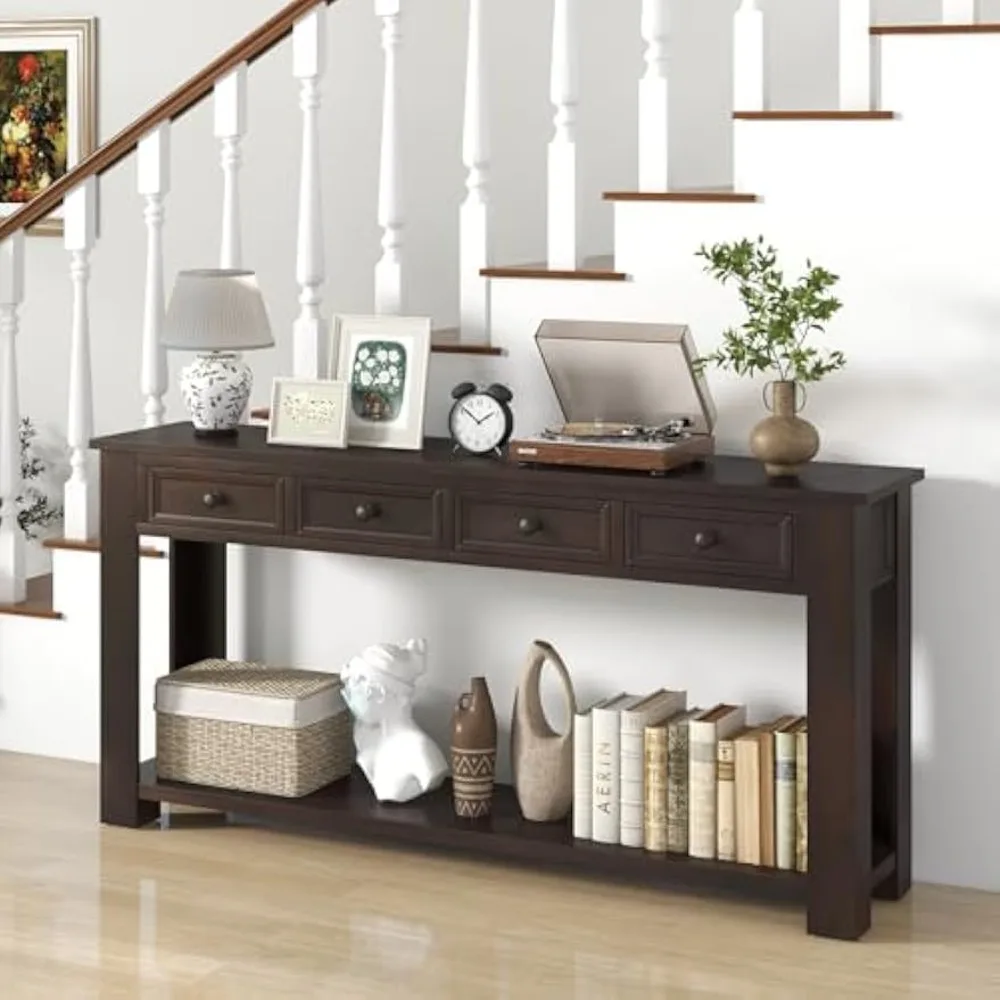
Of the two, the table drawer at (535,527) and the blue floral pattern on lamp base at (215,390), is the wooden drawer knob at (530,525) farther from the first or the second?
the blue floral pattern on lamp base at (215,390)

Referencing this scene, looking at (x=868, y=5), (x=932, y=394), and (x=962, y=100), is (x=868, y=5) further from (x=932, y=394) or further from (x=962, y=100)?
(x=932, y=394)

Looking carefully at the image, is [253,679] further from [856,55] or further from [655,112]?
[856,55]

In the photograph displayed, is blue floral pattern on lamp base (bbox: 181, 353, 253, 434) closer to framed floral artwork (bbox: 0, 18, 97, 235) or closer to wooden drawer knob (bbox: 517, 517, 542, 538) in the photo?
wooden drawer knob (bbox: 517, 517, 542, 538)

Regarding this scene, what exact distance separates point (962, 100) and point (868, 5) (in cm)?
29

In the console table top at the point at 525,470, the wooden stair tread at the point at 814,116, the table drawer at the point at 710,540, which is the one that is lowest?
the table drawer at the point at 710,540

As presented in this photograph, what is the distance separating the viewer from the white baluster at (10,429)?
5.29 meters

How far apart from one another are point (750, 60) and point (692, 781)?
1.44 metres

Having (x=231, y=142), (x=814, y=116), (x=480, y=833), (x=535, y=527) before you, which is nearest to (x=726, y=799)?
(x=480, y=833)

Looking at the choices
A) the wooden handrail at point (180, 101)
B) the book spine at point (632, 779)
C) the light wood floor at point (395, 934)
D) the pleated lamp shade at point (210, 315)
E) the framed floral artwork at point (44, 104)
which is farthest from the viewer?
the framed floral artwork at point (44, 104)

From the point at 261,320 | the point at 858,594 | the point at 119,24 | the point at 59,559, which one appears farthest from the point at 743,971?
the point at 119,24

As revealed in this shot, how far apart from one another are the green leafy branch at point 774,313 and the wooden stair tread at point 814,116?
24cm

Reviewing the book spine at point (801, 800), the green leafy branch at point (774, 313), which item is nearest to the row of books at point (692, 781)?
the book spine at point (801, 800)

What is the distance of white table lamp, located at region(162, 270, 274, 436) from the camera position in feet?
15.3

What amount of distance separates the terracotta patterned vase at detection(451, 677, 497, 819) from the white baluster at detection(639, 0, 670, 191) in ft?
3.66
